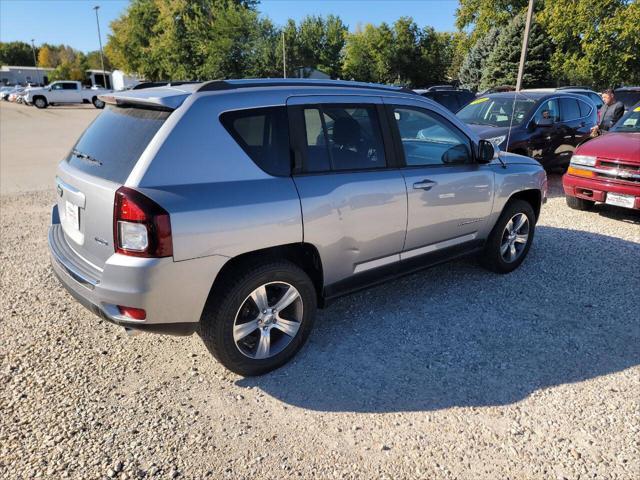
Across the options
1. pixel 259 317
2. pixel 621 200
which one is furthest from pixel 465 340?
pixel 621 200

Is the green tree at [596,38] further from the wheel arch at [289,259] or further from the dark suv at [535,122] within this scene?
the wheel arch at [289,259]

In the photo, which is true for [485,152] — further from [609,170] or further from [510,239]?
[609,170]

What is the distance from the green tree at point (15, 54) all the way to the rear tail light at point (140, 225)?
439ft

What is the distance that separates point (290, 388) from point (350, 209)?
4.15 feet

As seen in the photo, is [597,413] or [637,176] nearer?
[597,413]

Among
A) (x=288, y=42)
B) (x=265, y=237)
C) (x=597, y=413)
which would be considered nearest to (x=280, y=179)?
(x=265, y=237)

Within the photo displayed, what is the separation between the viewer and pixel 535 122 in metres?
8.46

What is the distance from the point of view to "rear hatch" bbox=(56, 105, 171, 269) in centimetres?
266

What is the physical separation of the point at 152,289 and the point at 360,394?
1.44m

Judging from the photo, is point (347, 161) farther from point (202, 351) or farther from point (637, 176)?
point (637, 176)

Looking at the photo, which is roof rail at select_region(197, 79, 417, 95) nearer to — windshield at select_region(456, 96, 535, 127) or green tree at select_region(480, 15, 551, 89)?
windshield at select_region(456, 96, 535, 127)

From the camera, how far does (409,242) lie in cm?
378

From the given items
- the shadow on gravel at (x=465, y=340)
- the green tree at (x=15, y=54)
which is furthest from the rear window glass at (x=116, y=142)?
the green tree at (x=15, y=54)

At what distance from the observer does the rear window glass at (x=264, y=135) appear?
2854mm
